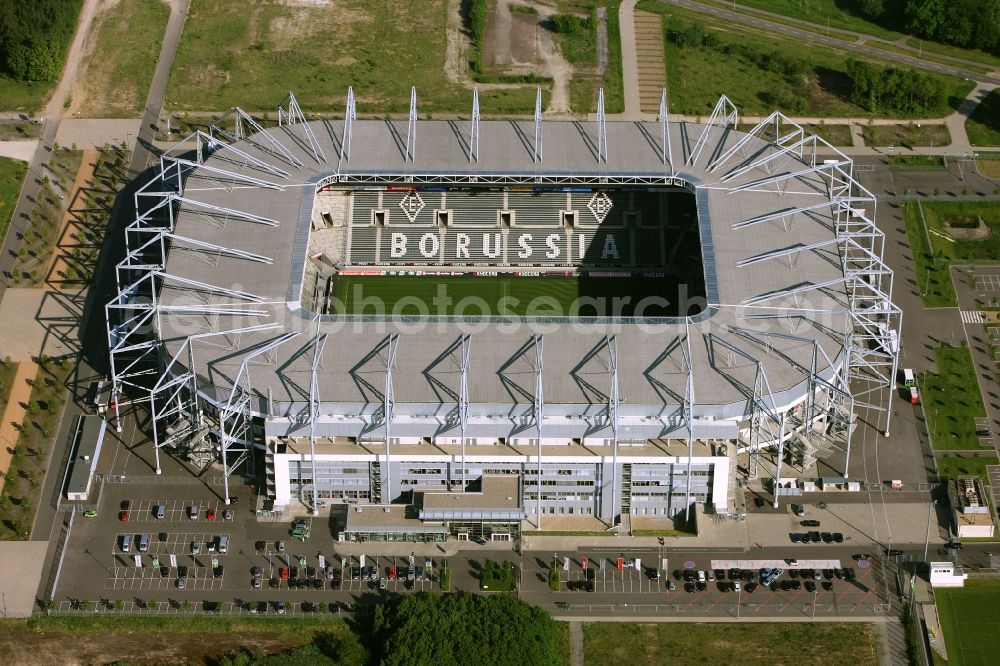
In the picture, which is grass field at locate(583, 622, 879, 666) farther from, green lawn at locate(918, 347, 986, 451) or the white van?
the white van

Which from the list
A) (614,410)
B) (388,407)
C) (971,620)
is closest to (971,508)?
(971,620)

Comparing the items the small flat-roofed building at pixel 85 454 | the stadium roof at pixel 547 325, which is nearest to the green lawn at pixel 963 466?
the stadium roof at pixel 547 325

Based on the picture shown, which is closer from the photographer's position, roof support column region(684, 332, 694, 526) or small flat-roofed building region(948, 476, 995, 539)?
roof support column region(684, 332, 694, 526)

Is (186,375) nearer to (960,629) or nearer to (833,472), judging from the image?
(833,472)

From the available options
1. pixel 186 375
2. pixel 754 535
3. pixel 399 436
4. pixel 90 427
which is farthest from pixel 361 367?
pixel 754 535

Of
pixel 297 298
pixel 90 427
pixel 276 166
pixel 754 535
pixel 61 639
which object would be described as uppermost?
pixel 276 166

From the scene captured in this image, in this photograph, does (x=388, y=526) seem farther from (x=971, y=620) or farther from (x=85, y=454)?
(x=971, y=620)

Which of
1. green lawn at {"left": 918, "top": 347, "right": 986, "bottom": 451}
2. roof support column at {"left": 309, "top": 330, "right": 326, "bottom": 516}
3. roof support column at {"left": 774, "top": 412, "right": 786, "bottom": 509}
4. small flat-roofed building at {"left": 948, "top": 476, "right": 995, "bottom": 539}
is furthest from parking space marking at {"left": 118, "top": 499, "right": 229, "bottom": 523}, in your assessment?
green lawn at {"left": 918, "top": 347, "right": 986, "bottom": 451}
